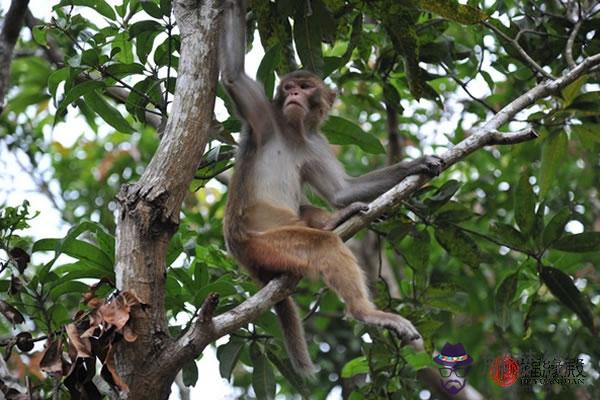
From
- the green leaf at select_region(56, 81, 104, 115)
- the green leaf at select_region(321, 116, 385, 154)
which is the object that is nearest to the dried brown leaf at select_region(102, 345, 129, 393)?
the green leaf at select_region(56, 81, 104, 115)

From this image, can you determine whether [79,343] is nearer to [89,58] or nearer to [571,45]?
[89,58]

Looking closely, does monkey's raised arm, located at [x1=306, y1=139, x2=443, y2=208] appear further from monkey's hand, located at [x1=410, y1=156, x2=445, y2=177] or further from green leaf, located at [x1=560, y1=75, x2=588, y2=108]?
green leaf, located at [x1=560, y1=75, x2=588, y2=108]

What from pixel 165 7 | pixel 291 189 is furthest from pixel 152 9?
pixel 291 189

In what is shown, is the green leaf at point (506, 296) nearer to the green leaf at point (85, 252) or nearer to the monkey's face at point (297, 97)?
the monkey's face at point (297, 97)

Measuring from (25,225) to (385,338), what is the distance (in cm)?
313

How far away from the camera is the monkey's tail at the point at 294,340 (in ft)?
18.1

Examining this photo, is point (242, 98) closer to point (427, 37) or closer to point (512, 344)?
point (427, 37)

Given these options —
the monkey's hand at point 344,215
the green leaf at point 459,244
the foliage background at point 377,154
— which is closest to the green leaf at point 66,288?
the foliage background at point 377,154

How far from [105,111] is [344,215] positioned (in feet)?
6.08

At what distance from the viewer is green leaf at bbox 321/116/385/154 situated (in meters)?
5.91

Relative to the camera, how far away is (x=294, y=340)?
18.2ft

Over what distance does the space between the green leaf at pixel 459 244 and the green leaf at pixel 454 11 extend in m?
1.65

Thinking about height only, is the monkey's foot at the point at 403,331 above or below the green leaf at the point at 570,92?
below

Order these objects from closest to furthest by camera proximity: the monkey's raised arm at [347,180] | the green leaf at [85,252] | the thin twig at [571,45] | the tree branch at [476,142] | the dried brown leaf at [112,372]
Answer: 1. the dried brown leaf at [112,372]
2. the green leaf at [85,252]
3. the tree branch at [476,142]
4. the thin twig at [571,45]
5. the monkey's raised arm at [347,180]
